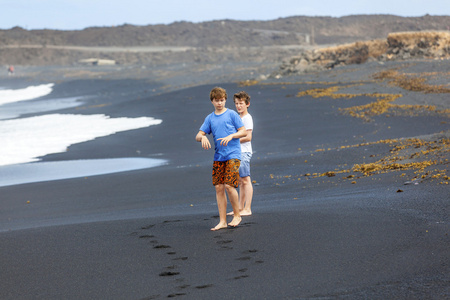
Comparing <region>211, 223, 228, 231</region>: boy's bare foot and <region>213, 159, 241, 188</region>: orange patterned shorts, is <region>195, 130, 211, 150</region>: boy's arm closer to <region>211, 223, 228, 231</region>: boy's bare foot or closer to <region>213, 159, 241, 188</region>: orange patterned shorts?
<region>213, 159, 241, 188</region>: orange patterned shorts

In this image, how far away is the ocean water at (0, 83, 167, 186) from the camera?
584 inches

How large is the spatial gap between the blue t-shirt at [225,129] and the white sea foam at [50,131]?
37.4 ft

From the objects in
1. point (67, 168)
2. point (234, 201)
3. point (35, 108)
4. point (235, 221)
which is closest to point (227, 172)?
point (234, 201)

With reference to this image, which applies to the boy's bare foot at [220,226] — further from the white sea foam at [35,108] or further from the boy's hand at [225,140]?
the white sea foam at [35,108]

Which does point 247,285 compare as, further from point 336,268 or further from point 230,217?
point 230,217

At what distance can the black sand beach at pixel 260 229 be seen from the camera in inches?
197

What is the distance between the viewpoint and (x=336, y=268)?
5.16m

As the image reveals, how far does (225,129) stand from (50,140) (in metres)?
15.4

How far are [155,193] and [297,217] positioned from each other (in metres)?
4.48

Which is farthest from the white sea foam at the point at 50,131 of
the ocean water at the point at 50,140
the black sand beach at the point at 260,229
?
the black sand beach at the point at 260,229

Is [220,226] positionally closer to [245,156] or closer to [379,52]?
[245,156]

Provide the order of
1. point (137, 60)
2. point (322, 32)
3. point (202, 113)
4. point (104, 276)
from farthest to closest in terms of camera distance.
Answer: point (322, 32)
point (137, 60)
point (202, 113)
point (104, 276)

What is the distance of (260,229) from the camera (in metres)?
6.65

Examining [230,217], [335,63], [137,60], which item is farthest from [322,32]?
[230,217]
